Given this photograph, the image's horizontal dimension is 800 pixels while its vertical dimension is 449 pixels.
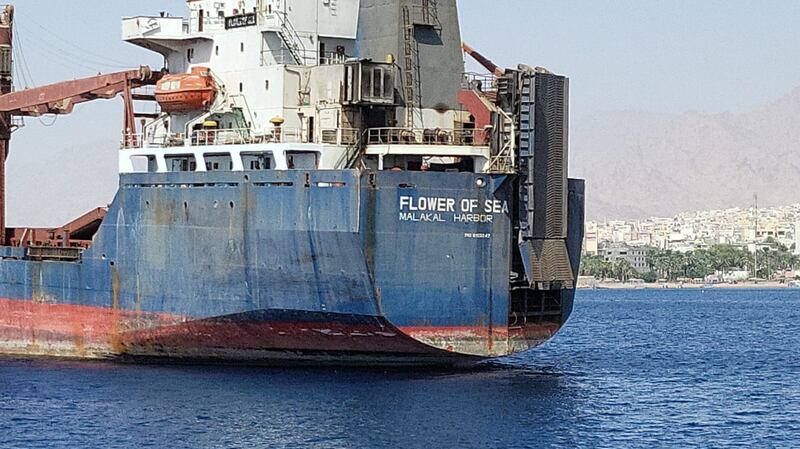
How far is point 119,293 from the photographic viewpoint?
118 ft

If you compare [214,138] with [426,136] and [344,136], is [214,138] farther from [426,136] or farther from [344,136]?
[426,136]

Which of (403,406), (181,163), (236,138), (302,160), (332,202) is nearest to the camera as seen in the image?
(403,406)

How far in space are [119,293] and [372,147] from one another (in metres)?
7.70

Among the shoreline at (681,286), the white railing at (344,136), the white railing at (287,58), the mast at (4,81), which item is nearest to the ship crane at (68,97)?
the mast at (4,81)

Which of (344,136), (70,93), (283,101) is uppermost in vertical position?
(70,93)

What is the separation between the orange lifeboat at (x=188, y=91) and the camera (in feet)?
117

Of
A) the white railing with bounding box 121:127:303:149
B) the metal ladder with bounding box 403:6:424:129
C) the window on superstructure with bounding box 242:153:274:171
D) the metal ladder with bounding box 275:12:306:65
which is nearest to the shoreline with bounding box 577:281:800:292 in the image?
the white railing with bounding box 121:127:303:149

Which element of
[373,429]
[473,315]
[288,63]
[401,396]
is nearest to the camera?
[373,429]

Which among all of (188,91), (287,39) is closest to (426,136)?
(287,39)

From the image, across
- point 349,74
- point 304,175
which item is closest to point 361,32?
point 349,74

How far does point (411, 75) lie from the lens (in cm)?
3353

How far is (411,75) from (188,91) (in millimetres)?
5738

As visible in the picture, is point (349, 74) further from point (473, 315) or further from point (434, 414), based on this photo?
point (434, 414)

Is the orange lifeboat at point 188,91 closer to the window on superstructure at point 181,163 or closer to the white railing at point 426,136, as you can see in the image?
the window on superstructure at point 181,163
